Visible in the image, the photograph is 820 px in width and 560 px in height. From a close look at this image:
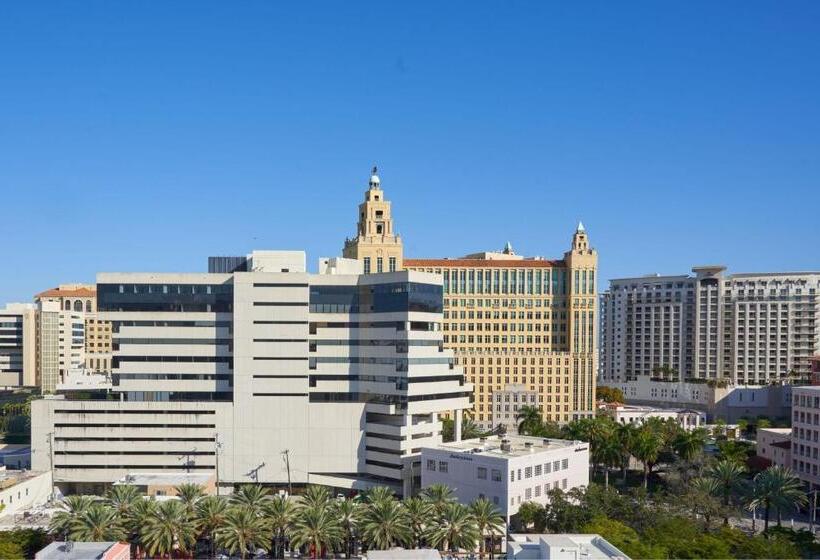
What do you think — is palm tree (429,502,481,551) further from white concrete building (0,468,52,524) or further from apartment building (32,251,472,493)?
white concrete building (0,468,52,524)

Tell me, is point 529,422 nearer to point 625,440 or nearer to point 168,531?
point 625,440

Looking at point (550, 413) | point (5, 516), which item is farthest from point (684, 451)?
point (5, 516)

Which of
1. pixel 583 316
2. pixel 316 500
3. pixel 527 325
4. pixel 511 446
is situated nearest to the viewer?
pixel 316 500

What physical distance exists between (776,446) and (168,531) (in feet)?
291

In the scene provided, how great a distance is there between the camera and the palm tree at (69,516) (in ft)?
207

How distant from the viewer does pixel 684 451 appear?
104750 mm

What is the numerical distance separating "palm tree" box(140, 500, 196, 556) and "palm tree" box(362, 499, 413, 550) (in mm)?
14926

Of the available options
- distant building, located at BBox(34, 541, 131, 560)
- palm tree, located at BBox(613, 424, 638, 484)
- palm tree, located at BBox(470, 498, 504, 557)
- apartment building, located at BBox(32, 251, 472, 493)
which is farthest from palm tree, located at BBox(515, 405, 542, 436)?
distant building, located at BBox(34, 541, 131, 560)

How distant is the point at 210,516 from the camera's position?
64.6m

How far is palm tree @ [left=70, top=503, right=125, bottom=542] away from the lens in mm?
61562

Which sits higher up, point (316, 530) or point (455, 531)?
point (316, 530)

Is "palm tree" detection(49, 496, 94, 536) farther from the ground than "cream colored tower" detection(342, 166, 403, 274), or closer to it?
closer to it

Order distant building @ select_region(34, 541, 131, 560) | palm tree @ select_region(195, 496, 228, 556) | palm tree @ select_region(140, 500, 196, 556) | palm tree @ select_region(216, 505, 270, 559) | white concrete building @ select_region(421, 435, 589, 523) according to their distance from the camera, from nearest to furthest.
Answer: distant building @ select_region(34, 541, 131, 560) → palm tree @ select_region(140, 500, 196, 556) → palm tree @ select_region(216, 505, 270, 559) → palm tree @ select_region(195, 496, 228, 556) → white concrete building @ select_region(421, 435, 589, 523)

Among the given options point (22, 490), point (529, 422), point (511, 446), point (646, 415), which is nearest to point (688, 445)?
point (511, 446)
